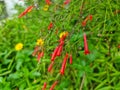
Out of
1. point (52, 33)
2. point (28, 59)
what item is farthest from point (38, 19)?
point (52, 33)

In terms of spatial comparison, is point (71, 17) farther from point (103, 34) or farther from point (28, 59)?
point (28, 59)

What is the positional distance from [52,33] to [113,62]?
1.18 feet

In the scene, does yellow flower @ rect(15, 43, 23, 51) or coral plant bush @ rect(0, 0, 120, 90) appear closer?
coral plant bush @ rect(0, 0, 120, 90)

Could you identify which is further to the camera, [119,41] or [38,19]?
[38,19]

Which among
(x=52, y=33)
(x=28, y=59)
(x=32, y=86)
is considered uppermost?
(x=52, y=33)

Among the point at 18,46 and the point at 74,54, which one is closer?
the point at 74,54

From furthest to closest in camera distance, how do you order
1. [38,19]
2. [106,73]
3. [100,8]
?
[38,19], [100,8], [106,73]

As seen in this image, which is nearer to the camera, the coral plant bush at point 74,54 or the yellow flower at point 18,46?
the coral plant bush at point 74,54

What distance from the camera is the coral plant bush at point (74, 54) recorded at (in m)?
1.99

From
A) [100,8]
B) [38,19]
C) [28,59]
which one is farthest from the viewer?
[38,19]

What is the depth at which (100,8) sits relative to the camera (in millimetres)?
2143

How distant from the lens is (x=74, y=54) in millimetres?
2061

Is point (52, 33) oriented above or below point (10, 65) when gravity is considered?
above

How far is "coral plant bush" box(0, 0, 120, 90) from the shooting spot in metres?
1.99
